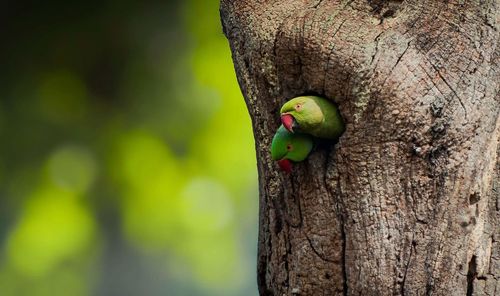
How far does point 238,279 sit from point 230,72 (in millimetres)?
1003

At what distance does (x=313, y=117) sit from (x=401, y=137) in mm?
170

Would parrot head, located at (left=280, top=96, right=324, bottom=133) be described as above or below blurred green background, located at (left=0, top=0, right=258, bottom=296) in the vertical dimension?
below

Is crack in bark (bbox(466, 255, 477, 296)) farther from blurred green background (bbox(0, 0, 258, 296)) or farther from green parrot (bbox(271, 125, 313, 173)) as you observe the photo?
blurred green background (bbox(0, 0, 258, 296))

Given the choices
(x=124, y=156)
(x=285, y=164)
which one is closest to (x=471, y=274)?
(x=285, y=164)

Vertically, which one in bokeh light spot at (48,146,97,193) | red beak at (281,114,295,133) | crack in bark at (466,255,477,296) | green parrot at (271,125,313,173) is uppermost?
bokeh light spot at (48,146,97,193)

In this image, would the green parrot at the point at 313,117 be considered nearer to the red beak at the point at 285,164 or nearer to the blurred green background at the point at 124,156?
the red beak at the point at 285,164

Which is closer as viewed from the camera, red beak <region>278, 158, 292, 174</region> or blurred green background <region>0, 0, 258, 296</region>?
red beak <region>278, 158, 292, 174</region>

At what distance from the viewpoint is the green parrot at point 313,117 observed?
Answer: 154 cm

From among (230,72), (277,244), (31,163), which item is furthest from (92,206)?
(277,244)

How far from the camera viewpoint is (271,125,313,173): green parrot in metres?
1.58

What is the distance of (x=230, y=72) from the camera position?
12.7 ft

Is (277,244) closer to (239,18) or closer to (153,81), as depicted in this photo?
(239,18)

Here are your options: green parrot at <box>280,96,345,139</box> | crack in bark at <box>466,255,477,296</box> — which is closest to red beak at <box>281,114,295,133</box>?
green parrot at <box>280,96,345,139</box>

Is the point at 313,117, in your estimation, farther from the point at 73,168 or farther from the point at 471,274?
the point at 73,168
